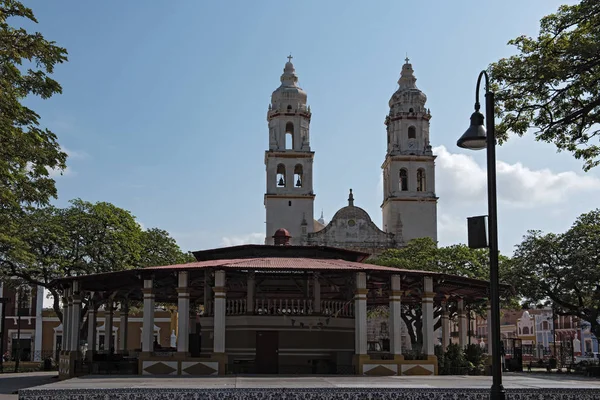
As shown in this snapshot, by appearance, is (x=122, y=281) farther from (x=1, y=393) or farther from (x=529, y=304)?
(x=529, y=304)

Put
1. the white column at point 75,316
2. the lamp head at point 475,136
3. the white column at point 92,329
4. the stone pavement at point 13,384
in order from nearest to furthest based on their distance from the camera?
the lamp head at point 475,136
the stone pavement at point 13,384
the white column at point 75,316
the white column at point 92,329

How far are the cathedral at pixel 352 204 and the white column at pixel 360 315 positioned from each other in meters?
44.1

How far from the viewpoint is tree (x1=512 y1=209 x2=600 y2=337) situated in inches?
1533

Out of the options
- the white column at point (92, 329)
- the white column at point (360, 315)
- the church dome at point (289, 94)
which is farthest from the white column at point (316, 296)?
the church dome at point (289, 94)

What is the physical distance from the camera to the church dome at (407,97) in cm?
7044

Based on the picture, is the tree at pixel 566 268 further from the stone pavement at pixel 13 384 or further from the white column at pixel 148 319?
the stone pavement at pixel 13 384

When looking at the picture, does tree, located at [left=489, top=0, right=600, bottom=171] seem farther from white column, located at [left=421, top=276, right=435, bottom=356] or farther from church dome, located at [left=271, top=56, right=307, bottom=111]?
church dome, located at [left=271, top=56, right=307, bottom=111]

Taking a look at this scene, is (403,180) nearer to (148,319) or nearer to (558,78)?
(148,319)

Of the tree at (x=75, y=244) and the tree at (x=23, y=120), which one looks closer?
the tree at (x=23, y=120)

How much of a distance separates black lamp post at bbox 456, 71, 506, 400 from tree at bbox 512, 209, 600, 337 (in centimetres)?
2855

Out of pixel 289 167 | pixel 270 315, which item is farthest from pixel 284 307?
pixel 289 167

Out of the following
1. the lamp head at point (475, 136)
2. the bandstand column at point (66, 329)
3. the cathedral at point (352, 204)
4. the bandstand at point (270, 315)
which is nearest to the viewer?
the lamp head at point (475, 136)

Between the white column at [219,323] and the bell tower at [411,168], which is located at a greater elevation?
the bell tower at [411,168]

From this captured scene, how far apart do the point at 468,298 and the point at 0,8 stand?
2204cm
